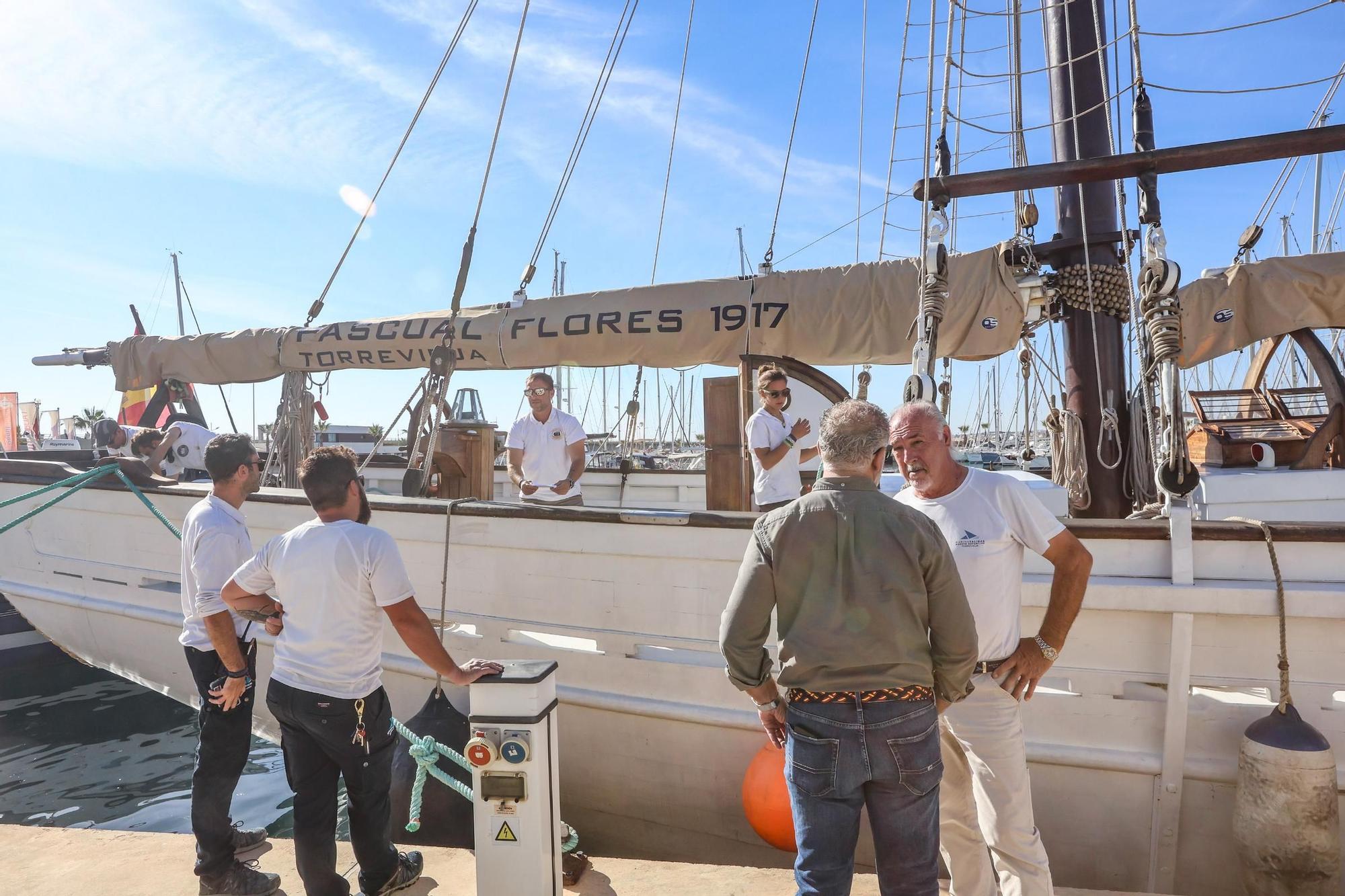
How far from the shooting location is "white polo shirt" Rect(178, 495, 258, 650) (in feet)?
8.79

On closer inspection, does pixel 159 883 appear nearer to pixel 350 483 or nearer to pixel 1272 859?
pixel 350 483

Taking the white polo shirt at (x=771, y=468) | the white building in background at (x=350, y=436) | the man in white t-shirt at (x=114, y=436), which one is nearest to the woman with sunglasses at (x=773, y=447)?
the white polo shirt at (x=771, y=468)

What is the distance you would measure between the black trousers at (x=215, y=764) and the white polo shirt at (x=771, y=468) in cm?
230

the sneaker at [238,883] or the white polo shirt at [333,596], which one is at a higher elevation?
the white polo shirt at [333,596]

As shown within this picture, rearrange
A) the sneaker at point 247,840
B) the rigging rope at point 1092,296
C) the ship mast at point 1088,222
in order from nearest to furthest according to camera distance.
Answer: the sneaker at point 247,840, the rigging rope at point 1092,296, the ship mast at point 1088,222

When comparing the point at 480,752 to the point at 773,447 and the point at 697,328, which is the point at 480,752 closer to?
the point at 773,447

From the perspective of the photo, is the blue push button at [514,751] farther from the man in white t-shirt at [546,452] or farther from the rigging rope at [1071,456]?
the rigging rope at [1071,456]

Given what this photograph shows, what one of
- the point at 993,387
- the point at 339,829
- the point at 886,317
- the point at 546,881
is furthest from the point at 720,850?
the point at 993,387

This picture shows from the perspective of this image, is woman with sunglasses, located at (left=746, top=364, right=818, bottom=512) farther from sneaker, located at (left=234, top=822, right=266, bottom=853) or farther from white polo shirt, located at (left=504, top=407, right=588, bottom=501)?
sneaker, located at (left=234, top=822, right=266, bottom=853)

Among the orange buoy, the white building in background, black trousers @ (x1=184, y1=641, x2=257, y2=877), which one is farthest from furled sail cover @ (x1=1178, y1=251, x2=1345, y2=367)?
the white building in background

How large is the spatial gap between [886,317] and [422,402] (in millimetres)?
3070

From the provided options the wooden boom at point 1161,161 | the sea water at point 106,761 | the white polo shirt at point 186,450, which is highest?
the wooden boom at point 1161,161

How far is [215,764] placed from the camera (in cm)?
278

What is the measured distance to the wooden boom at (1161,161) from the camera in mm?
3516
